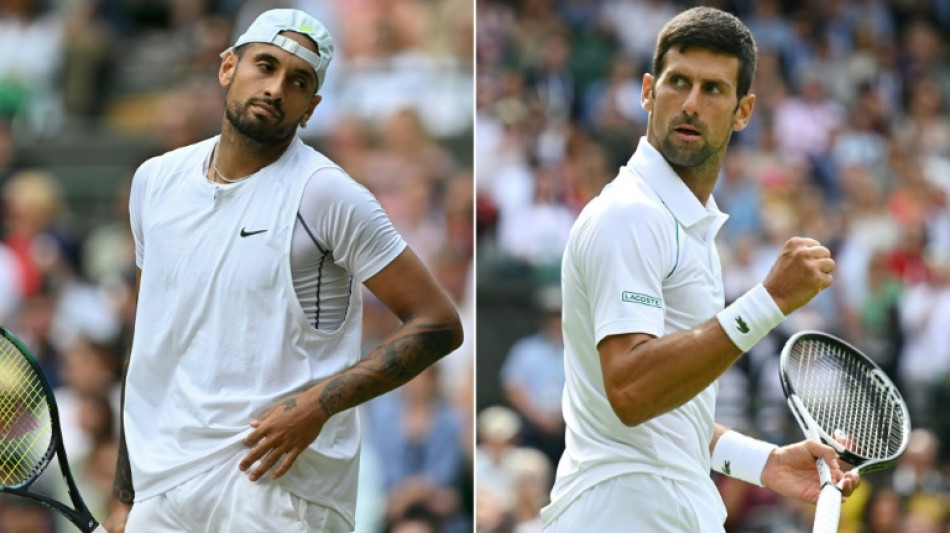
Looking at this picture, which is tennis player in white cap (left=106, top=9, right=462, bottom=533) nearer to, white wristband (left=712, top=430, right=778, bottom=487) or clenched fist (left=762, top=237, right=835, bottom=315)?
white wristband (left=712, top=430, right=778, bottom=487)

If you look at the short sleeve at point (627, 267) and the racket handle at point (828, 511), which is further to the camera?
the racket handle at point (828, 511)

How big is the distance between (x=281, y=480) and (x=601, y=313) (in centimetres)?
106

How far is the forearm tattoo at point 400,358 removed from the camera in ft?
14.6

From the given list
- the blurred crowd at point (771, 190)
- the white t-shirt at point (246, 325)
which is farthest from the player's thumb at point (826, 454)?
the blurred crowd at point (771, 190)

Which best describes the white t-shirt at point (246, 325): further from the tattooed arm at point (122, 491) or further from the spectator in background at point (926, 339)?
the spectator in background at point (926, 339)

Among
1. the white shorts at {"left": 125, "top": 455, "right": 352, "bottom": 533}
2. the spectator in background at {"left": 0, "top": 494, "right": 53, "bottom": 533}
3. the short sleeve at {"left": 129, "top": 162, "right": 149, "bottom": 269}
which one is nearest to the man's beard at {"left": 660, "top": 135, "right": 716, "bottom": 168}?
the white shorts at {"left": 125, "top": 455, "right": 352, "bottom": 533}

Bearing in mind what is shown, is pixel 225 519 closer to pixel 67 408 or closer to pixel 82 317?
pixel 67 408

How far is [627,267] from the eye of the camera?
396cm

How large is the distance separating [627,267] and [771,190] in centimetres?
967

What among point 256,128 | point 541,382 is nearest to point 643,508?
point 256,128

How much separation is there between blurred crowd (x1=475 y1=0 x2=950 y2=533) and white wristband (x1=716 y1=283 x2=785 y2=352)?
5091mm

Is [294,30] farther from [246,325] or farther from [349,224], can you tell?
[246,325]

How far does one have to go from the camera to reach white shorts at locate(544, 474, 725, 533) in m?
4.07

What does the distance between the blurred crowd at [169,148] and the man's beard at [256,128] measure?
777 mm
